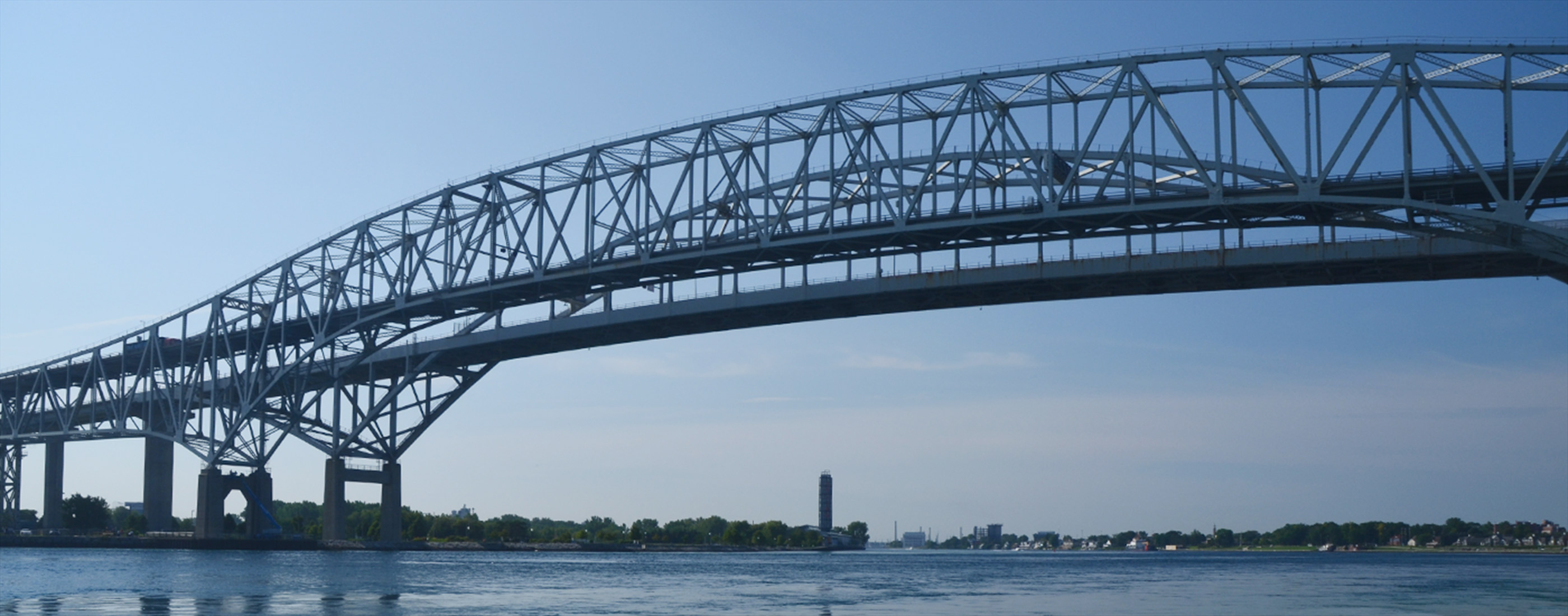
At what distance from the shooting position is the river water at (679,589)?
1453 inches

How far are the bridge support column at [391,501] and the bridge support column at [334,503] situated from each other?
2292mm

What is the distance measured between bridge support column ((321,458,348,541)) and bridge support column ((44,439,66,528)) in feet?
121

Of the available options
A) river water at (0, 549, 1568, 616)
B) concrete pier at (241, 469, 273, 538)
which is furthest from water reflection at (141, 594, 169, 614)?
concrete pier at (241, 469, 273, 538)

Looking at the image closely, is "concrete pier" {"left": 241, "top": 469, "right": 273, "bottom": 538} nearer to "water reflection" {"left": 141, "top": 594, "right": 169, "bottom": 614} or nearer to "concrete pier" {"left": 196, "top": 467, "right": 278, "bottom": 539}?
"concrete pier" {"left": 196, "top": 467, "right": 278, "bottom": 539}

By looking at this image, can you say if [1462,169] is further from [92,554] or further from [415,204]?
[92,554]

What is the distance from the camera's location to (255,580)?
4784cm

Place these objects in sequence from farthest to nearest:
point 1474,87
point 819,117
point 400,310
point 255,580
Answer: point 400,310 < point 819,117 < point 255,580 < point 1474,87

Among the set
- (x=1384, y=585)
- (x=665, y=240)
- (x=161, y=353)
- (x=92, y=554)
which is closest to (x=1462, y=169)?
(x=1384, y=585)

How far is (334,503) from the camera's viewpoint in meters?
83.7

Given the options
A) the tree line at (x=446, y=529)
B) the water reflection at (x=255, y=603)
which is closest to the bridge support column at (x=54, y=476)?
the tree line at (x=446, y=529)

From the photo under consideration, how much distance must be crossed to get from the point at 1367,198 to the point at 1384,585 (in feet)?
71.5

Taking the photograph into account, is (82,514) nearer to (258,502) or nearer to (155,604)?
(258,502)

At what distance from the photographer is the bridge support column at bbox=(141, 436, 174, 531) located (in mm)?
96812

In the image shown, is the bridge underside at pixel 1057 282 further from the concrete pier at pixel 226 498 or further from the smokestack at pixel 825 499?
the smokestack at pixel 825 499
